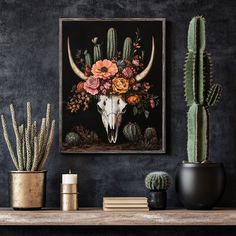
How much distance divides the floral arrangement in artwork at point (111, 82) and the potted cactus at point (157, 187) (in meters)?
0.39

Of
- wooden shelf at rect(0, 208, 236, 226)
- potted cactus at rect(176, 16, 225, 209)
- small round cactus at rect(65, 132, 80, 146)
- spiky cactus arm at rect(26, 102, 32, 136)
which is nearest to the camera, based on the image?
wooden shelf at rect(0, 208, 236, 226)

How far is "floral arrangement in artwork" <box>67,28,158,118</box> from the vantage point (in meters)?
3.61

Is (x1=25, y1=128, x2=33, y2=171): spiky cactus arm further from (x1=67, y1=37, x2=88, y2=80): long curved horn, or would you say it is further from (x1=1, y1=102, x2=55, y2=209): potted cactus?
(x1=67, y1=37, x2=88, y2=80): long curved horn

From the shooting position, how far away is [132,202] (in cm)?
332

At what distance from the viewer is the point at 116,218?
325cm

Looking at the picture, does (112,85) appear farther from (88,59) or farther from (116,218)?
(116,218)

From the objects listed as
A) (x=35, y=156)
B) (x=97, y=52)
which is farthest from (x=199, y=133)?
(x=35, y=156)

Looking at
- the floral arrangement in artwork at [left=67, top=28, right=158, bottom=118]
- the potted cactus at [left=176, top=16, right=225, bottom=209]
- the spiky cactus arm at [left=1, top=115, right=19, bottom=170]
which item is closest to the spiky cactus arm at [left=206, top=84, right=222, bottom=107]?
the potted cactus at [left=176, top=16, right=225, bottom=209]

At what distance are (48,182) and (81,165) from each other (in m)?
0.21

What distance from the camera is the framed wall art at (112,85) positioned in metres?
3.60

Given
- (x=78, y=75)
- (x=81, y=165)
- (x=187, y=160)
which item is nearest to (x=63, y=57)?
(x=78, y=75)

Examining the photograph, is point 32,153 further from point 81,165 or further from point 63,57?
point 63,57

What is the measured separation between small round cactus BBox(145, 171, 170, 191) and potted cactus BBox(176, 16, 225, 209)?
2.7 inches
